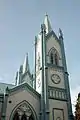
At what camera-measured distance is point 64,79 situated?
108ft

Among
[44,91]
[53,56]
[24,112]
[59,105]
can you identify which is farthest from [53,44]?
[24,112]

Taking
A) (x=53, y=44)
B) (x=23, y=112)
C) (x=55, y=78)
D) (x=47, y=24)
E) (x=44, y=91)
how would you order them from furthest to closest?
(x=47, y=24) → (x=53, y=44) → (x=55, y=78) → (x=44, y=91) → (x=23, y=112)

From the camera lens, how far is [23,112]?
27.1 meters


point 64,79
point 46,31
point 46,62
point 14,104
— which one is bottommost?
point 14,104

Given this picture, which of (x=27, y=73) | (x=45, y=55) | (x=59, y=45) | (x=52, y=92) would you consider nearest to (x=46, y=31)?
(x=59, y=45)

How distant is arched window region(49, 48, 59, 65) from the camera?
34831 millimetres

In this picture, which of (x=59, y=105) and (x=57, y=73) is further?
(x=57, y=73)

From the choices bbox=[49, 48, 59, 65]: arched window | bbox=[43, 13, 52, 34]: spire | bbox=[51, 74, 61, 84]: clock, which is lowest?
bbox=[51, 74, 61, 84]: clock

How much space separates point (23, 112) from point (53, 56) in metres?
12.6

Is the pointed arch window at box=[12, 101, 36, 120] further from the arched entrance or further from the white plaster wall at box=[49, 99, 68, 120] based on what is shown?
the white plaster wall at box=[49, 99, 68, 120]

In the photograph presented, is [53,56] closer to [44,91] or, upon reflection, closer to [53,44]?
[53,44]

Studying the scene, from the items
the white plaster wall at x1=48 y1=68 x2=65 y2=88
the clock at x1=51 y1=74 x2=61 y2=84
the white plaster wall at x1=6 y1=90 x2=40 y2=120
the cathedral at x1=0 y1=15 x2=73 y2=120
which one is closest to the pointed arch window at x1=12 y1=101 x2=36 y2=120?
the cathedral at x1=0 y1=15 x2=73 y2=120

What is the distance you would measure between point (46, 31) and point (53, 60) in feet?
25.9

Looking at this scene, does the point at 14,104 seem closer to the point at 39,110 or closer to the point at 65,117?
the point at 39,110
